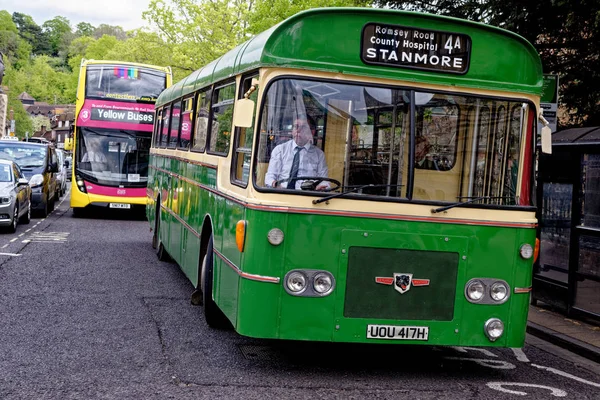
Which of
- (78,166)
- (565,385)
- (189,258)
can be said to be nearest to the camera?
(565,385)

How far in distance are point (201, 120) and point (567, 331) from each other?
475 cm

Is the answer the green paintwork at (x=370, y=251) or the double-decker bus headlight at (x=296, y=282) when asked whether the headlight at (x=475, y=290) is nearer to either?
the green paintwork at (x=370, y=251)

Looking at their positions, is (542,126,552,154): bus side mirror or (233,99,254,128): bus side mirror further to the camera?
(542,126,552,154): bus side mirror

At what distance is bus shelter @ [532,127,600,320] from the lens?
965 cm

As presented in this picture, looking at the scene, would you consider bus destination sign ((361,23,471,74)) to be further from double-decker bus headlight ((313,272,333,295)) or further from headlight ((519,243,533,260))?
double-decker bus headlight ((313,272,333,295))

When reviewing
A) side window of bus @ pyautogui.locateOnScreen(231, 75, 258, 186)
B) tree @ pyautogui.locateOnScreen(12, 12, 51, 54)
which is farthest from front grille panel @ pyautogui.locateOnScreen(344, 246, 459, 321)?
tree @ pyautogui.locateOnScreen(12, 12, 51, 54)

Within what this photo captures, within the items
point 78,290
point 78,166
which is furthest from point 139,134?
point 78,290

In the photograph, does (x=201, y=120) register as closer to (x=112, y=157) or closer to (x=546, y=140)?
(x=546, y=140)

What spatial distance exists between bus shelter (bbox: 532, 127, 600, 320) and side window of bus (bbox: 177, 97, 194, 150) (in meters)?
4.52

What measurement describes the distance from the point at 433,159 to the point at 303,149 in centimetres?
107

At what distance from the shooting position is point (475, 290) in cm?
665

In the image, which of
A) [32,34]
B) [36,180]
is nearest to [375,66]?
[36,180]

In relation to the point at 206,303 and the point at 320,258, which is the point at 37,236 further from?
the point at 320,258

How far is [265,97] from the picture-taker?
638 cm
